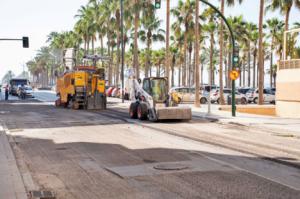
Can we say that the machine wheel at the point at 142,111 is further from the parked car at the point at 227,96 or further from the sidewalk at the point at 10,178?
the parked car at the point at 227,96

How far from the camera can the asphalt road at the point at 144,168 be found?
28.8 ft

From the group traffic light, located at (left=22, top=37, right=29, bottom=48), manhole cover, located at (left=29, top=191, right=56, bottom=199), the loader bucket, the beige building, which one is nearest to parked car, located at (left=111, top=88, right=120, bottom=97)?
traffic light, located at (left=22, top=37, right=29, bottom=48)

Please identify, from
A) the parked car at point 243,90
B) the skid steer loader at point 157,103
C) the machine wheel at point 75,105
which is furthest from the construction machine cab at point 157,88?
the parked car at point 243,90

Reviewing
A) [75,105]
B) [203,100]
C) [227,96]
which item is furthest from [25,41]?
[227,96]

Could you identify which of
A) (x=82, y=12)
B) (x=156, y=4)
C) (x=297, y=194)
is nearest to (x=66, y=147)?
(x=297, y=194)

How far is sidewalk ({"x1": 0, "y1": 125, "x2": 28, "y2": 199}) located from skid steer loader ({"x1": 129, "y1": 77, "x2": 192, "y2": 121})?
11097 mm

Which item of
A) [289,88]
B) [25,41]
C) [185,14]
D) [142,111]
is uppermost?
[185,14]

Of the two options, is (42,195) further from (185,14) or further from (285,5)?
(185,14)

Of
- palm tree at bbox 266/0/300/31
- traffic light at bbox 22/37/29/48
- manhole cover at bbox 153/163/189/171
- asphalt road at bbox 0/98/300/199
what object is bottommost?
asphalt road at bbox 0/98/300/199

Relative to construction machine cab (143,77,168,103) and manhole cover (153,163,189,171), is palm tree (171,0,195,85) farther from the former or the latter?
manhole cover (153,163,189,171)

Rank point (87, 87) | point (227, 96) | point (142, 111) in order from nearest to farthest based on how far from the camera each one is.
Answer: point (142, 111) < point (87, 87) < point (227, 96)

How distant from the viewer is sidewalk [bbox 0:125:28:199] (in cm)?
822

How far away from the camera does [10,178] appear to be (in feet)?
31.5

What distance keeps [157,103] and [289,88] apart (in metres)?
10.2
